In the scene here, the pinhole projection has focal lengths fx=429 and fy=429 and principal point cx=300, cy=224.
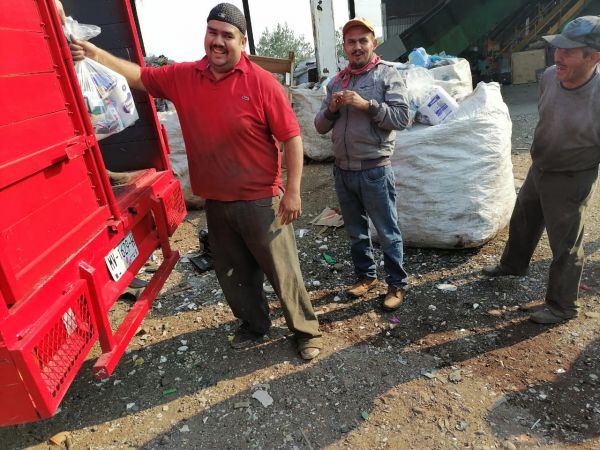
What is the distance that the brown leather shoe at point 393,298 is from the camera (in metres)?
2.94

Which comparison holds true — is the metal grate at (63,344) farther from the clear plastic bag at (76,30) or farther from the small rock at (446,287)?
the small rock at (446,287)

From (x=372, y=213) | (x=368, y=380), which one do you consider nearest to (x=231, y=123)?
(x=372, y=213)

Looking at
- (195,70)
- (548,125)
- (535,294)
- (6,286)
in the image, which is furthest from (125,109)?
(535,294)

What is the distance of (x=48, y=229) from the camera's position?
5.57 ft

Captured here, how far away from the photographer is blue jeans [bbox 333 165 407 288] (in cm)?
281

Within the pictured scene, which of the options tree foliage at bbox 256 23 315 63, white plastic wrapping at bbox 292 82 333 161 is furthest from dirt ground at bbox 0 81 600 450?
tree foliage at bbox 256 23 315 63

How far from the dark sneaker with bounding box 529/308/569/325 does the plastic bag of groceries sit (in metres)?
2.66

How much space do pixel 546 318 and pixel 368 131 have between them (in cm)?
160

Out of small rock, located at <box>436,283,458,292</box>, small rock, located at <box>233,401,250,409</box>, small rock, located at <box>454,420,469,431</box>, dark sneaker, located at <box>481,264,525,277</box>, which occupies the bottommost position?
small rock, located at <box>454,420,469,431</box>

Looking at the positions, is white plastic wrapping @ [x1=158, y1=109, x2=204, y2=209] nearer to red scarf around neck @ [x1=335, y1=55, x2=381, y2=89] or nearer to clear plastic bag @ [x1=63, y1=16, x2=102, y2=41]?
red scarf around neck @ [x1=335, y1=55, x2=381, y2=89]

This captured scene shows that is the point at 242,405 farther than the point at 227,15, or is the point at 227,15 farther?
the point at 242,405

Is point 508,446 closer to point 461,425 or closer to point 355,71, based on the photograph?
point 461,425

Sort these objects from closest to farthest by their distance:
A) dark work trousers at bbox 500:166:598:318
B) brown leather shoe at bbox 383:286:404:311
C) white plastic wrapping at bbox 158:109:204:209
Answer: dark work trousers at bbox 500:166:598:318, brown leather shoe at bbox 383:286:404:311, white plastic wrapping at bbox 158:109:204:209

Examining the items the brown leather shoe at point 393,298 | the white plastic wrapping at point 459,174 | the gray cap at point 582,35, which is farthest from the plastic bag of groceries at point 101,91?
the gray cap at point 582,35
